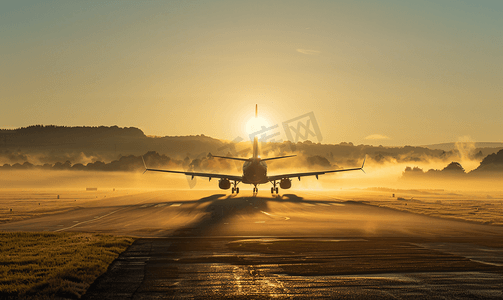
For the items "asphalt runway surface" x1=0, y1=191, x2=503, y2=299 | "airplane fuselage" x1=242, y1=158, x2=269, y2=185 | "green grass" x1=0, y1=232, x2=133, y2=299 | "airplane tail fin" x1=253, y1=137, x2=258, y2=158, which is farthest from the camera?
"airplane tail fin" x1=253, y1=137, x2=258, y2=158

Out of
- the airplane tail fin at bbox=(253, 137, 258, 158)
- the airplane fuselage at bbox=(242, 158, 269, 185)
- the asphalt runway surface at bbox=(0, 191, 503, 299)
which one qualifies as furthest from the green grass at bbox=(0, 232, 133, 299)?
the airplane tail fin at bbox=(253, 137, 258, 158)

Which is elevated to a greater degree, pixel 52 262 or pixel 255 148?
pixel 255 148

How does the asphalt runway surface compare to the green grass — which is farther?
the asphalt runway surface

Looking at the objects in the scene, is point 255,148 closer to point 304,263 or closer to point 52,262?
point 304,263

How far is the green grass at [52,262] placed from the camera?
626 inches

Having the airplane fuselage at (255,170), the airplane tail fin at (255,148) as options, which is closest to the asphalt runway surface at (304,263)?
the airplane fuselage at (255,170)

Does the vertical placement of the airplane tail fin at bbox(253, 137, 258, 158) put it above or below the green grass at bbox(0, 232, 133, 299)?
above

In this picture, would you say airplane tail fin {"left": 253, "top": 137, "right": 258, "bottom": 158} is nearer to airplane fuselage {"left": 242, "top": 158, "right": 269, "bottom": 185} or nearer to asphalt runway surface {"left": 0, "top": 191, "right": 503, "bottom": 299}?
airplane fuselage {"left": 242, "top": 158, "right": 269, "bottom": 185}

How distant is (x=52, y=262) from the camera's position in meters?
21.2

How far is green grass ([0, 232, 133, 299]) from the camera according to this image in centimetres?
1591

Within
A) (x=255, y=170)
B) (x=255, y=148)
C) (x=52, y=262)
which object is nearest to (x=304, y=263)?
(x=52, y=262)

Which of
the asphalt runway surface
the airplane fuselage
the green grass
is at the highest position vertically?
the airplane fuselage

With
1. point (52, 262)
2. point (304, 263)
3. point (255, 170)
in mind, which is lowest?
point (304, 263)

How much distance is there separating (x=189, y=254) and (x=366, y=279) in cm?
1098
